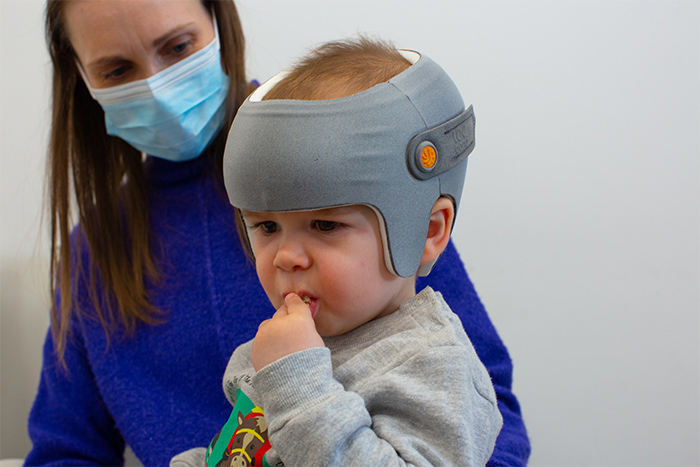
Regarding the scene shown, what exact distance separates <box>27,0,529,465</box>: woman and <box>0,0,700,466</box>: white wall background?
0.82 ft

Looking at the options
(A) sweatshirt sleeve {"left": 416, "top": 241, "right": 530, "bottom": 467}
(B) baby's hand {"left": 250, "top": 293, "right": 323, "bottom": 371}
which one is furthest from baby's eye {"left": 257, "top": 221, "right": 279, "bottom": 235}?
(A) sweatshirt sleeve {"left": 416, "top": 241, "right": 530, "bottom": 467}

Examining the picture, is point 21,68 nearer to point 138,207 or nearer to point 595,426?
point 138,207

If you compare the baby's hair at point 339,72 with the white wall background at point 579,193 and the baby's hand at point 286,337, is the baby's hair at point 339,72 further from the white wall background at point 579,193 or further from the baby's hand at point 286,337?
the white wall background at point 579,193

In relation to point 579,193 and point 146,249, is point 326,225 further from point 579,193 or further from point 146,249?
point 579,193

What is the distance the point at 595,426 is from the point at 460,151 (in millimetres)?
1079

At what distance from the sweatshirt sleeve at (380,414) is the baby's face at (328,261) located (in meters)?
0.08

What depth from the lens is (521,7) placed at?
1446 millimetres

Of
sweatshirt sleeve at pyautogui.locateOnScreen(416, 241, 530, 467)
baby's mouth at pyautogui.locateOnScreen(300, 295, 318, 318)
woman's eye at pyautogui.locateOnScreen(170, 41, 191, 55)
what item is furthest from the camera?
woman's eye at pyautogui.locateOnScreen(170, 41, 191, 55)

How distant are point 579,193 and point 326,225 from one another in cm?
95

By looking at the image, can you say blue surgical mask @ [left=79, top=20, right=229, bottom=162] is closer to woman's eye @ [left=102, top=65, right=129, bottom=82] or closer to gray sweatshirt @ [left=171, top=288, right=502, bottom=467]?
woman's eye @ [left=102, top=65, right=129, bottom=82]

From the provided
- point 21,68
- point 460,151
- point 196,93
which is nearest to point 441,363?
point 460,151

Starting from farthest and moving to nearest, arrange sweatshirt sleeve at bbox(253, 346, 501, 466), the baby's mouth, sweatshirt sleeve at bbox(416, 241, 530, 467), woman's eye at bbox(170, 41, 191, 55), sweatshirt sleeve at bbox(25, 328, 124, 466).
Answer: sweatshirt sleeve at bbox(25, 328, 124, 466), woman's eye at bbox(170, 41, 191, 55), sweatshirt sleeve at bbox(416, 241, 530, 467), the baby's mouth, sweatshirt sleeve at bbox(253, 346, 501, 466)

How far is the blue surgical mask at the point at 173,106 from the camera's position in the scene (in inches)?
47.4

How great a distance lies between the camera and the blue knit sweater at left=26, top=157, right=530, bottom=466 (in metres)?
1.19
